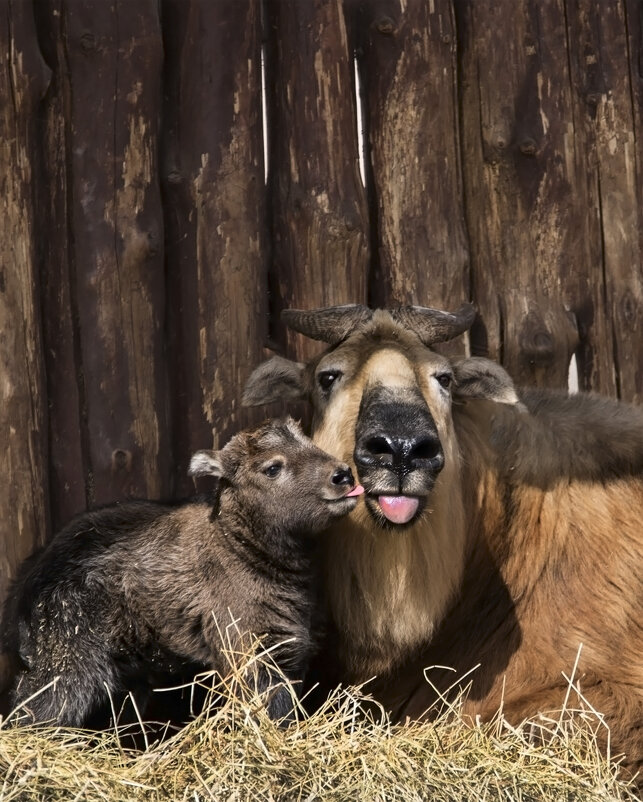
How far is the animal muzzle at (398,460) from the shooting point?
4.98 meters

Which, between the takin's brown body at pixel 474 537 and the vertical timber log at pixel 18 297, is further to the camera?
the vertical timber log at pixel 18 297

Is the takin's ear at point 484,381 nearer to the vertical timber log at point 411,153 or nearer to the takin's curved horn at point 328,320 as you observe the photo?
the takin's curved horn at point 328,320

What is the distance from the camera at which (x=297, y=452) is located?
16.9 feet

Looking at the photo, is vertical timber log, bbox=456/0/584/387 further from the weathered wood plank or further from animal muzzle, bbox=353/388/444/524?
animal muzzle, bbox=353/388/444/524

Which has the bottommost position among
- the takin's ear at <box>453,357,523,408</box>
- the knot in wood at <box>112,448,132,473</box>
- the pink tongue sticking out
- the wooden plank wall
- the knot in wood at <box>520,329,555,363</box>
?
the pink tongue sticking out

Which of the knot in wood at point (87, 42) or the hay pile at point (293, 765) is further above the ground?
the knot in wood at point (87, 42)

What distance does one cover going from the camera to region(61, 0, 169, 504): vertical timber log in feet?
19.8

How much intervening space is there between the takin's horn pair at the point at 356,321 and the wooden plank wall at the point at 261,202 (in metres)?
0.65

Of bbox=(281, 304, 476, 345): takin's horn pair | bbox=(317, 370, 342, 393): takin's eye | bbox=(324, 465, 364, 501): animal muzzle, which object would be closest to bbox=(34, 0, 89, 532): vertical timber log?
bbox=(281, 304, 476, 345): takin's horn pair

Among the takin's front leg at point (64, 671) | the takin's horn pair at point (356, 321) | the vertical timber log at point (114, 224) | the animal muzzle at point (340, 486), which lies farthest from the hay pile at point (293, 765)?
the vertical timber log at point (114, 224)

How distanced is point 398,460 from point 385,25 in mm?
2257

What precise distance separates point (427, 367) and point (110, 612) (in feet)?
4.83


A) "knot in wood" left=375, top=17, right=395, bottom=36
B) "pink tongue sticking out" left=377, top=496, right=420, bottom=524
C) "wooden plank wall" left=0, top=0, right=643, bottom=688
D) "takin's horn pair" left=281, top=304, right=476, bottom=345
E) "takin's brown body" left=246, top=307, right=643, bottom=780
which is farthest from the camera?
"knot in wood" left=375, top=17, right=395, bottom=36

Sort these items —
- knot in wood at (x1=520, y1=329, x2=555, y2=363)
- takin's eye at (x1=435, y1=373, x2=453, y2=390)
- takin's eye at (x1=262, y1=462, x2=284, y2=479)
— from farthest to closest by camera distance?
knot in wood at (x1=520, y1=329, x2=555, y2=363) < takin's eye at (x1=435, y1=373, x2=453, y2=390) < takin's eye at (x1=262, y1=462, x2=284, y2=479)
